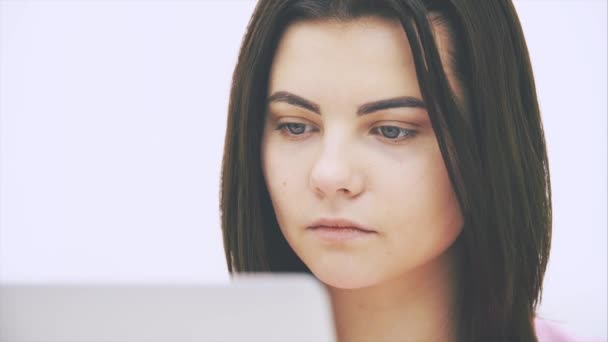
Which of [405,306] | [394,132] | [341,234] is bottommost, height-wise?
[405,306]

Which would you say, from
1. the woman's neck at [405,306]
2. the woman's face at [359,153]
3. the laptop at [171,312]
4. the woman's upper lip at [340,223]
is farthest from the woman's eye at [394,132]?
the laptop at [171,312]

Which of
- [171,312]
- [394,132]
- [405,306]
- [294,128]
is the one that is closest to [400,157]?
[394,132]

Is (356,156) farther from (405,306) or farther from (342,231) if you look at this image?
(405,306)

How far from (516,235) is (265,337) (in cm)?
66

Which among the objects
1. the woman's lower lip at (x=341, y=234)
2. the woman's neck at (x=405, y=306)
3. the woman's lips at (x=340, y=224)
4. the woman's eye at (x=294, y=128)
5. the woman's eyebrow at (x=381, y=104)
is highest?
the woman's eyebrow at (x=381, y=104)

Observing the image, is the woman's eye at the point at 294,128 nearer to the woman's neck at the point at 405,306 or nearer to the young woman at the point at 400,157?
the young woman at the point at 400,157

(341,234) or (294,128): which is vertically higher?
(294,128)

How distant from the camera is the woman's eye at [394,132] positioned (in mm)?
957

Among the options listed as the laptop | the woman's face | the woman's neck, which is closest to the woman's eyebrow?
the woman's face

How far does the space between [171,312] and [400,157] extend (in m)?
→ 0.50

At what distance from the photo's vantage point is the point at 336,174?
917 millimetres

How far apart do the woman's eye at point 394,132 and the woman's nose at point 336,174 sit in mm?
51

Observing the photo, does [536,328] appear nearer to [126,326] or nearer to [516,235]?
[516,235]

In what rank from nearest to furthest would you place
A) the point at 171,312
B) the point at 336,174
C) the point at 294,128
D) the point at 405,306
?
the point at 171,312 → the point at 336,174 → the point at 294,128 → the point at 405,306
